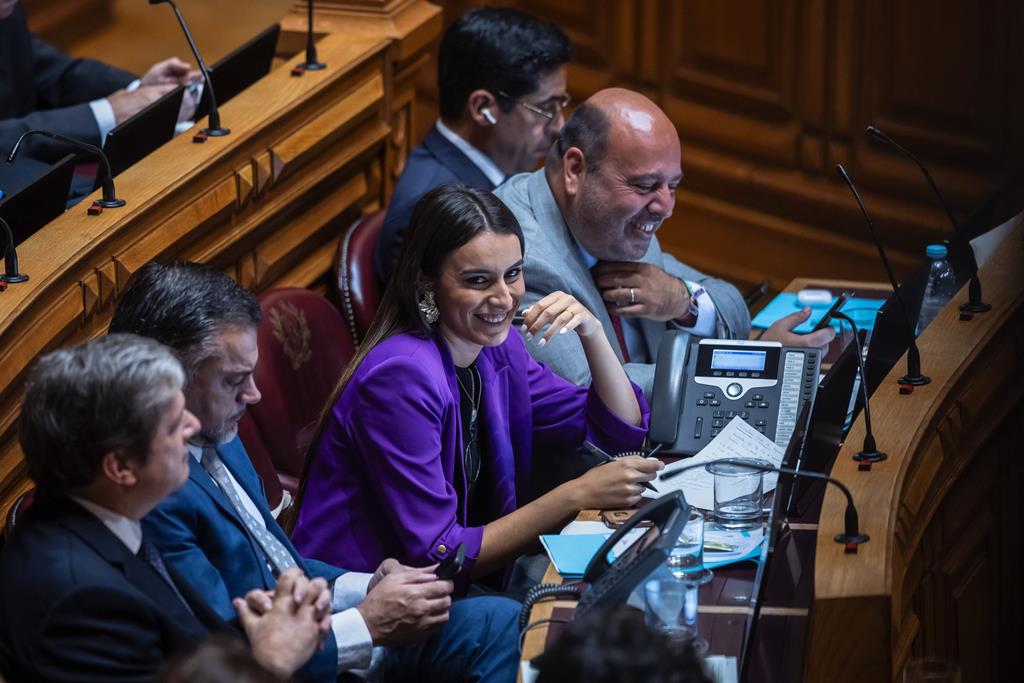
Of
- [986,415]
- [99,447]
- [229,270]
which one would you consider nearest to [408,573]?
[99,447]

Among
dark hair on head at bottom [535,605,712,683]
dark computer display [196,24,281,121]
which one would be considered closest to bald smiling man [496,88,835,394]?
dark computer display [196,24,281,121]

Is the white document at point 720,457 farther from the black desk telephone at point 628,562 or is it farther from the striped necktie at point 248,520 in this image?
the striped necktie at point 248,520

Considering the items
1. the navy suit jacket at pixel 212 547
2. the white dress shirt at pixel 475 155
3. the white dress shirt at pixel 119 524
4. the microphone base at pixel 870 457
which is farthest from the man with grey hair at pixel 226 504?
the white dress shirt at pixel 475 155

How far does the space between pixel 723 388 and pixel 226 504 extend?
1023 millimetres

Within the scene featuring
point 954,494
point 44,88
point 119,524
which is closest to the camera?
point 119,524

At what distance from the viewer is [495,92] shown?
371cm

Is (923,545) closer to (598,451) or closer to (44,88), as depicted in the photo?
(598,451)

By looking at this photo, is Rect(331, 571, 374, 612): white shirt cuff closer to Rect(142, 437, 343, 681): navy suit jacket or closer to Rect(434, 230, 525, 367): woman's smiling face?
Rect(142, 437, 343, 681): navy suit jacket

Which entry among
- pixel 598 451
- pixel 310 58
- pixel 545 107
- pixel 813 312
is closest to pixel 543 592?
pixel 598 451

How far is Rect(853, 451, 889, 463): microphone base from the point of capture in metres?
2.32

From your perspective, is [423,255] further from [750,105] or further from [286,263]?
[750,105]

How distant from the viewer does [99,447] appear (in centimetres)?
177

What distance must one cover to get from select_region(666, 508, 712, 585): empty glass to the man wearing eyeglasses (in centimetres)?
161

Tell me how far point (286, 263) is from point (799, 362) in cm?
137
